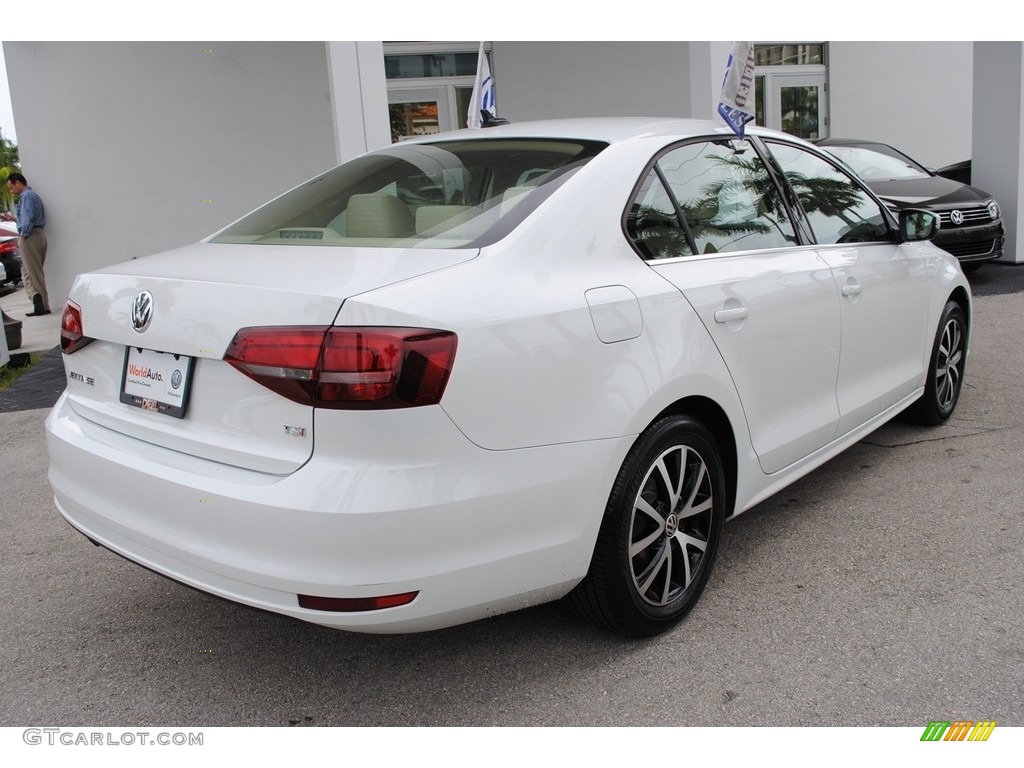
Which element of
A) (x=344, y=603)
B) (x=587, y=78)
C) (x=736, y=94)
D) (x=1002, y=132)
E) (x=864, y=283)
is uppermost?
(x=587, y=78)

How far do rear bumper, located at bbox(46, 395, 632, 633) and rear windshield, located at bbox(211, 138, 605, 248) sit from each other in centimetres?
66

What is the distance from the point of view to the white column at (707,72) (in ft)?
26.3

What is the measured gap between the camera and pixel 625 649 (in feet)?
9.13

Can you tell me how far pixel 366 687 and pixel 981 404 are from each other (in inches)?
161

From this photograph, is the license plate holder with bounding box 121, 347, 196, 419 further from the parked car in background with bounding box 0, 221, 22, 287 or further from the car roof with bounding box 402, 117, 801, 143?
the parked car in background with bounding box 0, 221, 22, 287

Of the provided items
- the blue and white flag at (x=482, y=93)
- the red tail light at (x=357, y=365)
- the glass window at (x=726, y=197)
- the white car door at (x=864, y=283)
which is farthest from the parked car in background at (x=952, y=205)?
the red tail light at (x=357, y=365)

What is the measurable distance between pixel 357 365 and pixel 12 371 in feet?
22.6

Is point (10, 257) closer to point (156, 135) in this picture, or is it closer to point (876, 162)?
point (156, 135)

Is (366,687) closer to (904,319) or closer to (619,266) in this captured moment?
(619,266)

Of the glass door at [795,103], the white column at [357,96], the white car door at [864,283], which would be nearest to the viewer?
the white car door at [864,283]

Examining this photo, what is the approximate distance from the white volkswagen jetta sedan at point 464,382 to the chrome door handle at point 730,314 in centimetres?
1

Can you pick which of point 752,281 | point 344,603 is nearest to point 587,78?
point 752,281

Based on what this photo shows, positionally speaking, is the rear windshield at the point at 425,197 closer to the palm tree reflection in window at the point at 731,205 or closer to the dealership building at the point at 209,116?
the palm tree reflection in window at the point at 731,205

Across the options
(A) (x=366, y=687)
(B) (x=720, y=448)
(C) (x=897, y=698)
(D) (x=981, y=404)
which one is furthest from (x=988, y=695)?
(D) (x=981, y=404)
